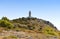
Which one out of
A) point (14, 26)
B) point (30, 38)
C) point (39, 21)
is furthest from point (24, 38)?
point (39, 21)

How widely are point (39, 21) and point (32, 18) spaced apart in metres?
2.96

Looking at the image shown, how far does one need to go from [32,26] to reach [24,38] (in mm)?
31574

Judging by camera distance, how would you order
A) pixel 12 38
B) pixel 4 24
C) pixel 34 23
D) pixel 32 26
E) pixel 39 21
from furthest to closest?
1. pixel 39 21
2. pixel 34 23
3. pixel 32 26
4. pixel 4 24
5. pixel 12 38

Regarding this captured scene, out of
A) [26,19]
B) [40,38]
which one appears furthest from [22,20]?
[40,38]

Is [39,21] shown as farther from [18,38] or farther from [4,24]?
[18,38]

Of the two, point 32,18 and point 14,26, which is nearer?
point 14,26

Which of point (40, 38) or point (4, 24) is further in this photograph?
point (4, 24)

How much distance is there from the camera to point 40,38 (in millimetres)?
38000

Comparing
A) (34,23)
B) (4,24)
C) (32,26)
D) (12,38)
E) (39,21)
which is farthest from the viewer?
(39,21)

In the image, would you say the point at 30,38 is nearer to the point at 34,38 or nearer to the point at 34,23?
the point at 34,38

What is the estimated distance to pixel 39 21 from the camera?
8006 cm

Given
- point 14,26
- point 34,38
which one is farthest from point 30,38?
point 14,26

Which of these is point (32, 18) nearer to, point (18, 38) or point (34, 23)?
point (34, 23)

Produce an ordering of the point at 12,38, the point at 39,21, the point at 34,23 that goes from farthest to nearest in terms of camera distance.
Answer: the point at 39,21, the point at 34,23, the point at 12,38
